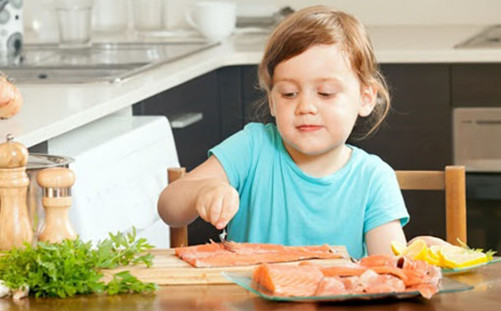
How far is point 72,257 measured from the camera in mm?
1317

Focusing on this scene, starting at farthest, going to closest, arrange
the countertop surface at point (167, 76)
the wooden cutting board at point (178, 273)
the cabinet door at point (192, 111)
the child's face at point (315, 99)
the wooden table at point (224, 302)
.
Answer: the cabinet door at point (192, 111)
the countertop surface at point (167, 76)
the child's face at point (315, 99)
the wooden cutting board at point (178, 273)
the wooden table at point (224, 302)

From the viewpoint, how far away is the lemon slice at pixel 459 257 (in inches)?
55.7

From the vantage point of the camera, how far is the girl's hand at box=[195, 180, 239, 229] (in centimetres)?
150

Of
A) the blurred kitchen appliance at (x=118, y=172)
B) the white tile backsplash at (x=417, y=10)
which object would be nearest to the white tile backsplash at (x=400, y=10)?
the white tile backsplash at (x=417, y=10)

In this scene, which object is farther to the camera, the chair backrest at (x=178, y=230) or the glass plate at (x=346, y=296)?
the chair backrest at (x=178, y=230)

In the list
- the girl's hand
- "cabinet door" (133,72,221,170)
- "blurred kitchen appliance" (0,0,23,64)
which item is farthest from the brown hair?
"blurred kitchen appliance" (0,0,23,64)

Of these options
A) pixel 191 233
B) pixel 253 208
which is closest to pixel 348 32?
pixel 253 208

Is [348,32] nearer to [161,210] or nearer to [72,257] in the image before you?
[161,210]

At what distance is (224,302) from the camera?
1272 mm

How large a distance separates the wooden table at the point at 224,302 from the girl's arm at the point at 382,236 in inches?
19.6

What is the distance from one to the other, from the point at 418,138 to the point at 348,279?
7.56 ft

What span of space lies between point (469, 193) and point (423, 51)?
456 mm

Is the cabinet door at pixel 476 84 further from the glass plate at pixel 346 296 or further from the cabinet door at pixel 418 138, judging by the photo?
the glass plate at pixel 346 296

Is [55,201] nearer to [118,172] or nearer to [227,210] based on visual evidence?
[227,210]
